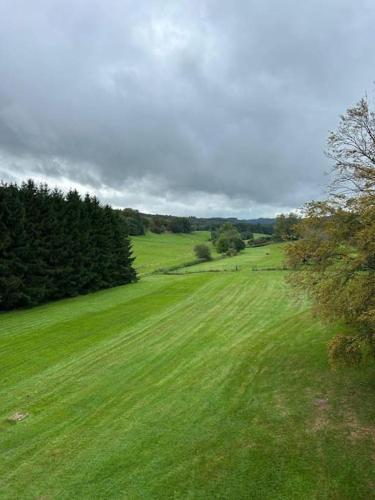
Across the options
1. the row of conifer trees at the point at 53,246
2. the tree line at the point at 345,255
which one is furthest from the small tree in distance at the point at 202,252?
the tree line at the point at 345,255

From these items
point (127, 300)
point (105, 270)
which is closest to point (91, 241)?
point (105, 270)

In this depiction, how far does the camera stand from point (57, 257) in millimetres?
Result: 32469

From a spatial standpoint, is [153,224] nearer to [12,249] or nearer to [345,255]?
[12,249]

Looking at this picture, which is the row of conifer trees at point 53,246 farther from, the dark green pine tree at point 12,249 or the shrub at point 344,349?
the shrub at point 344,349

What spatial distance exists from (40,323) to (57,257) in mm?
9829

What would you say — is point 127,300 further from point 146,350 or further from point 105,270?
point 146,350

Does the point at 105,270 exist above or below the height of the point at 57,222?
below

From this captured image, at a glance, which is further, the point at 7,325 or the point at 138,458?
the point at 7,325

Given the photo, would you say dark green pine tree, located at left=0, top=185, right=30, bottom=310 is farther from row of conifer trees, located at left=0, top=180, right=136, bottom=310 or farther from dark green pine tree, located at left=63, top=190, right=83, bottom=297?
dark green pine tree, located at left=63, top=190, right=83, bottom=297

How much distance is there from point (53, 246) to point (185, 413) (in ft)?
81.0

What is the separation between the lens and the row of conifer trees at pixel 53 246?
92.3 ft

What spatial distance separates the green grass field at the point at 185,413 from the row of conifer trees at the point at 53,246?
24.2 ft

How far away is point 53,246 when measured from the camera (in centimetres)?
3200

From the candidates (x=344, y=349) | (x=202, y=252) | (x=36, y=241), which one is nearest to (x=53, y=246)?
(x=36, y=241)
